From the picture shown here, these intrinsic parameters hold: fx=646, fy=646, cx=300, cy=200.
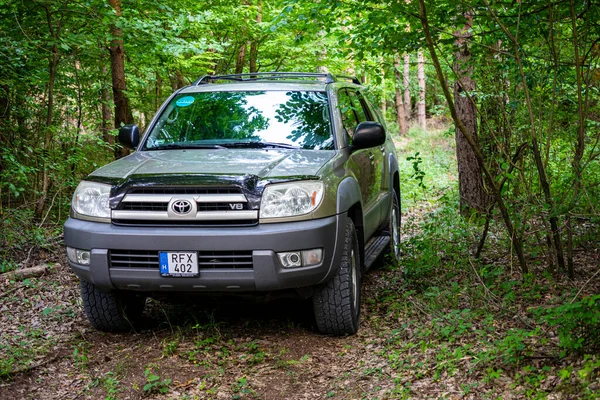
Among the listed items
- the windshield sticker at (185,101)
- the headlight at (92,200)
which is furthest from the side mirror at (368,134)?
the headlight at (92,200)

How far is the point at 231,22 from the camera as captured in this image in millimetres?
12555

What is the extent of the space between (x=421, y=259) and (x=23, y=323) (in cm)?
392

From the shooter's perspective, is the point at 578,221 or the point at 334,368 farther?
the point at 578,221

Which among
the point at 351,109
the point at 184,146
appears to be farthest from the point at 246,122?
the point at 351,109

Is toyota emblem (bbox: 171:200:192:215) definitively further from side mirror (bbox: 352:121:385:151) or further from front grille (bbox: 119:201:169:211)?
side mirror (bbox: 352:121:385:151)

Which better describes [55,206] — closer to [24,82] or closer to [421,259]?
[24,82]

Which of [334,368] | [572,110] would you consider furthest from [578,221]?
[334,368]

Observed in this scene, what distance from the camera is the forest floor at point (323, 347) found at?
3900 mm

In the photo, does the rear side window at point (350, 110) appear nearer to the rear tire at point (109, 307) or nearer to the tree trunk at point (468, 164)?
the rear tire at point (109, 307)

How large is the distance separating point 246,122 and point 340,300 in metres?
1.77

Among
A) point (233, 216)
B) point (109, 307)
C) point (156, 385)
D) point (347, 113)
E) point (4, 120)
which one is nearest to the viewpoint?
point (156, 385)

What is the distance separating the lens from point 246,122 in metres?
5.58

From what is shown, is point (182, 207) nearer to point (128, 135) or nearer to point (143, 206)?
point (143, 206)

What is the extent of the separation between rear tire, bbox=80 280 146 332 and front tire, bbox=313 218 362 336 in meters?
1.48
